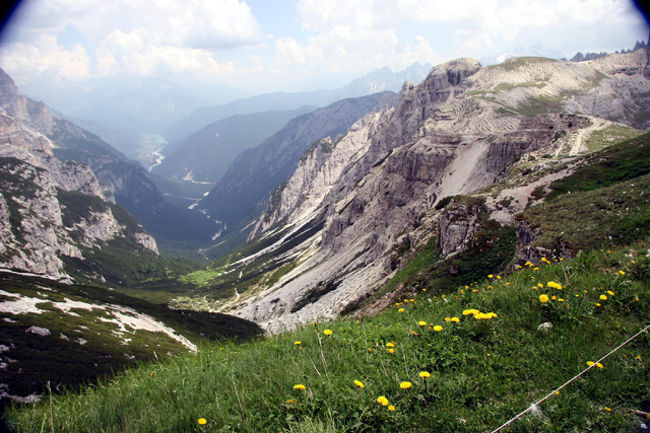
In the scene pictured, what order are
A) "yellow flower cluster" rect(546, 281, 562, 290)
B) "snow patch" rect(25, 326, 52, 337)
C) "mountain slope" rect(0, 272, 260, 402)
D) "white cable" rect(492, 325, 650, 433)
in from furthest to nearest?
"snow patch" rect(25, 326, 52, 337) → "mountain slope" rect(0, 272, 260, 402) → "yellow flower cluster" rect(546, 281, 562, 290) → "white cable" rect(492, 325, 650, 433)

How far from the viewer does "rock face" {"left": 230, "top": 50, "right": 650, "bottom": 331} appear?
223 feet

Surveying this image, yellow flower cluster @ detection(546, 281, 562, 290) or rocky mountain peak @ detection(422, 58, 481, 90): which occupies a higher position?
rocky mountain peak @ detection(422, 58, 481, 90)

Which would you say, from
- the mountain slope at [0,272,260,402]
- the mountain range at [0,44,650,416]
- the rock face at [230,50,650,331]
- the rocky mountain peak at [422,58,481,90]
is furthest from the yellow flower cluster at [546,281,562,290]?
the rocky mountain peak at [422,58,481,90]

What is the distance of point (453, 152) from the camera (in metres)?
95.6

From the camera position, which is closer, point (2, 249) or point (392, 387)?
point (392, 387)

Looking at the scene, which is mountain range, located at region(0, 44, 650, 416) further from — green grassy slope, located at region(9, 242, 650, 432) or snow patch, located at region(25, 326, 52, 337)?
green grassy slope, located at region(9, 242, 650, 432)

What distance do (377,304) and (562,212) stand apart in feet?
60.5

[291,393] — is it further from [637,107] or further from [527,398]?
[637,107]

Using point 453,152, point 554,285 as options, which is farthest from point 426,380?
point 453,152

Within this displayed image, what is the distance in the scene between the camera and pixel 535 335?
6.27 metres

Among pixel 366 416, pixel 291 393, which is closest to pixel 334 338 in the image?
pixel 291 393

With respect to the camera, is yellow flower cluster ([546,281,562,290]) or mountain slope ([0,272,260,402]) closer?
yellow flower cluster ([546,281,562,290])

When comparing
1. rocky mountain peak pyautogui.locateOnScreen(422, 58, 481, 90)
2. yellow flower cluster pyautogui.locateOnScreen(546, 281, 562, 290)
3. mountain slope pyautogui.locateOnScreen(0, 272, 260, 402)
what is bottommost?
mountain slope pyautogui.locateOnScreen(0, 272, 260, 402)

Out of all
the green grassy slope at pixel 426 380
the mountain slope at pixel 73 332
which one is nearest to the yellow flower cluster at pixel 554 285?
the green grassy slope at pixel 426 380
